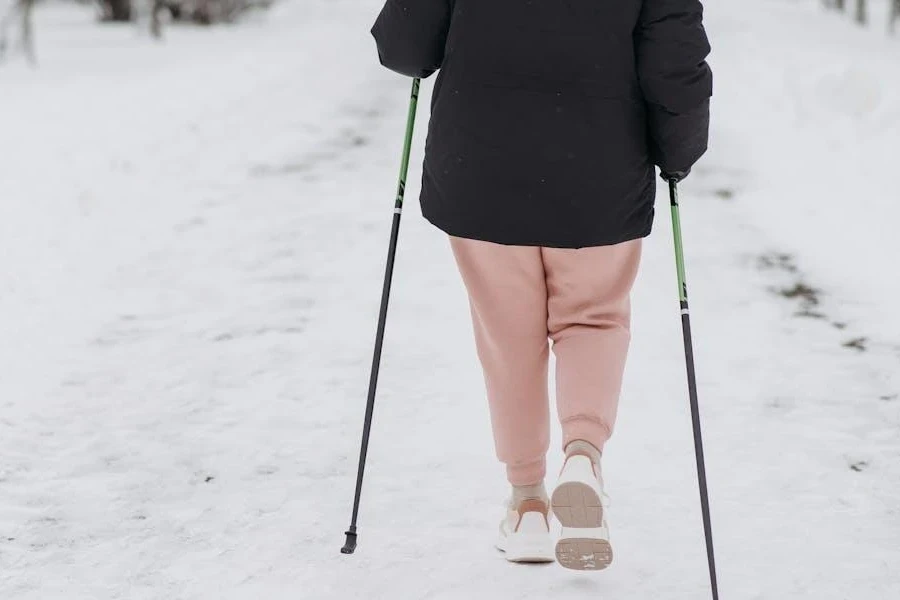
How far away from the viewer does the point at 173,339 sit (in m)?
5.69

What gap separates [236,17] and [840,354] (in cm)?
2402

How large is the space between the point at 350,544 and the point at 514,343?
0.77 meters

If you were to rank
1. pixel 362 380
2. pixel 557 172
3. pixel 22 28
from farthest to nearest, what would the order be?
pixel 22 28 < pixel 362 380 < pixel 557 172

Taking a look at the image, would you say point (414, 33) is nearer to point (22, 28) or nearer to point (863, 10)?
point (22, 28)

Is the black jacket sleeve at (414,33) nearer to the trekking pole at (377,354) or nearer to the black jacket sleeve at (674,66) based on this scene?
the trekking pole at (377,354)

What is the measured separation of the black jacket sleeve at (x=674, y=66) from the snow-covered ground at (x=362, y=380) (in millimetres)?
1258

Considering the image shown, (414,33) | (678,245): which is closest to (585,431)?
(678,245)

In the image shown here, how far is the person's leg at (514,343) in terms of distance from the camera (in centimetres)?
329

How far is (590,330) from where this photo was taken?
3.29 meters

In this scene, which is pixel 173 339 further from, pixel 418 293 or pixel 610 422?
pixel 610 422

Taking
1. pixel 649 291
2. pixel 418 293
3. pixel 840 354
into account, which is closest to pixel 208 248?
pixel 418 293

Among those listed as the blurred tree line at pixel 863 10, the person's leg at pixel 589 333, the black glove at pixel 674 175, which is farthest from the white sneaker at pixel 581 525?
the blurred tree line at pixel 863 10

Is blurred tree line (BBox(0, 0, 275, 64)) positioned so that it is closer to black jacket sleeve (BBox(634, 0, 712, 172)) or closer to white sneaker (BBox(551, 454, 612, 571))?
black jacket sleeve (BBox(634, 0, 712, 172))

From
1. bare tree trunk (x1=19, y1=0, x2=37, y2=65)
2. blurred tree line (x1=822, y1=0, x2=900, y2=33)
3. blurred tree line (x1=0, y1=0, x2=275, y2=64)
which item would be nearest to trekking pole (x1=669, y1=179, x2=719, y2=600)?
bare tree trunk (x1=19, y1=0, x2=37, y2=65)
